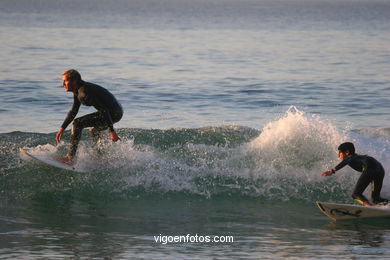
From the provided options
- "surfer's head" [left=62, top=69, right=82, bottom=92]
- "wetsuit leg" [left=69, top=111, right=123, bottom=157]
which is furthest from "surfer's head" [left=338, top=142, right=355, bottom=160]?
"surfer's head" [left=62, top=69, right=82, bottom=92]

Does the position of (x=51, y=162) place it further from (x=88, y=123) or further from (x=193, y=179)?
(x=193, y=179)

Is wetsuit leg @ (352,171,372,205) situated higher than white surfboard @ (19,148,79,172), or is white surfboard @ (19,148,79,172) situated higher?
white surfboard @ (19,148,79,172)

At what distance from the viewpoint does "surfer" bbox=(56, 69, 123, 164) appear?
10.6 meters

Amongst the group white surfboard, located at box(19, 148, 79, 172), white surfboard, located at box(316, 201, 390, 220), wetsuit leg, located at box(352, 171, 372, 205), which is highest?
white surfboard, located at box(19, 148, 79, 172)

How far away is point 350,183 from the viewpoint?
11.8m

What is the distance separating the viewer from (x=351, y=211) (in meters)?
9.88

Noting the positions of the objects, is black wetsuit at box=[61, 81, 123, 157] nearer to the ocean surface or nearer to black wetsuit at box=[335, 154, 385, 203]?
the ocean surface

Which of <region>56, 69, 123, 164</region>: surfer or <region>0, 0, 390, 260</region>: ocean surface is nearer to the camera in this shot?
<region>0, 0, 390, 260</region>: ocean surface

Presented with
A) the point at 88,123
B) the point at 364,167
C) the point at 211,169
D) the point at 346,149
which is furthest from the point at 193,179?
the point at 364,167

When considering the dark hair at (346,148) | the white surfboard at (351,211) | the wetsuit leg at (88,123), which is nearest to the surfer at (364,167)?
the dark hair at (346,148)

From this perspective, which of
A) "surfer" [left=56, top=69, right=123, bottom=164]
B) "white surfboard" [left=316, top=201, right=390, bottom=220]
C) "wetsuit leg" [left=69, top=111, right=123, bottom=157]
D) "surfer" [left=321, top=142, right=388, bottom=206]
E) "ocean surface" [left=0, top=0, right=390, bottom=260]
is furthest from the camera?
"wetsuit leg" [left=69, top=111, right=123, bottom=157]

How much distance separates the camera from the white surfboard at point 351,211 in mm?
9719

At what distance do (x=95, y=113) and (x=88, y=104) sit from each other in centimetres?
24

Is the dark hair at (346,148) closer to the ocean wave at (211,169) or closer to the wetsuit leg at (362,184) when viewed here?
the wetsuit leg at (362,184)
